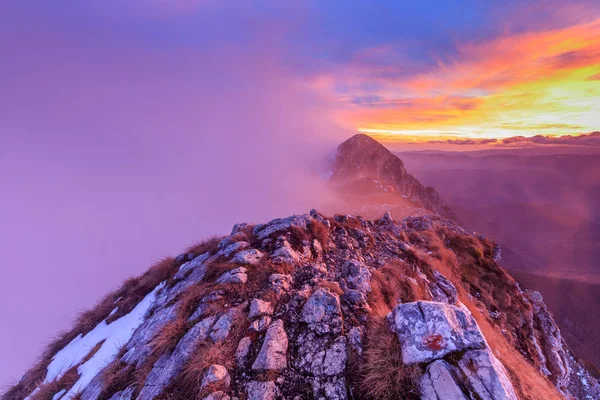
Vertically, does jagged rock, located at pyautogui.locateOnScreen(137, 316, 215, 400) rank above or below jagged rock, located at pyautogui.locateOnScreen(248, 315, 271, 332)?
below

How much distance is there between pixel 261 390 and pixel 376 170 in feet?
527

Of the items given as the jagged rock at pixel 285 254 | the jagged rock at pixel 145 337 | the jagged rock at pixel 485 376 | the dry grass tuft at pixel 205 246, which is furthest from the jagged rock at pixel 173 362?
the jagged rock at pixel 485 376

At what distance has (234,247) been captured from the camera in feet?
39.5

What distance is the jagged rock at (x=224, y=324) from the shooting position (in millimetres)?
7450

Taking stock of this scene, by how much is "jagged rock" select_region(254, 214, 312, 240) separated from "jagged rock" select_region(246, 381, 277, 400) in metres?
7.06

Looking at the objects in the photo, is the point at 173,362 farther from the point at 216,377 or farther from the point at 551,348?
the point at 551,348

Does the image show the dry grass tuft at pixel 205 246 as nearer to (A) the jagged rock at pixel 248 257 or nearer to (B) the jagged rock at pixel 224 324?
(A) the jagged rock at pixel 248 257

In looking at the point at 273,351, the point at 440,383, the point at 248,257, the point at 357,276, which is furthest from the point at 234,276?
the point at 440,383

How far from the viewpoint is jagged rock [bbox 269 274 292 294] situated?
912 cm

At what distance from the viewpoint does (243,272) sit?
9.98 metres

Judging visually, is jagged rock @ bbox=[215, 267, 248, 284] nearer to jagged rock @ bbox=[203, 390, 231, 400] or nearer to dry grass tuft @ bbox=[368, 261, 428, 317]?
jagged rock @ bbox=[203, 390, 231, 400]

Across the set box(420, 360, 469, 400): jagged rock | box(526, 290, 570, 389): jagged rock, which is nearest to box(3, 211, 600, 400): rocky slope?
box(420, 360, 469, 400): jagged rock

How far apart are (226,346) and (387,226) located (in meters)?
15.5

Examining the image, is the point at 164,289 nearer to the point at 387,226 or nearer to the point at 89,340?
the point at 89,340
